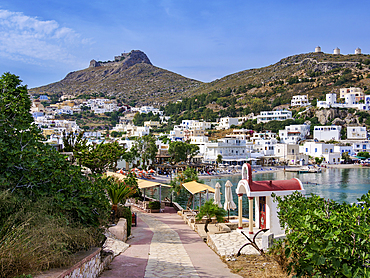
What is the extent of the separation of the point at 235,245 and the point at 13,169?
6240mm

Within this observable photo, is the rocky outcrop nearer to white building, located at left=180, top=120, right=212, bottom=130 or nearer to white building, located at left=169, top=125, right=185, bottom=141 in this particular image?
white building, located at left=180, top=120, right=212, bottom=130

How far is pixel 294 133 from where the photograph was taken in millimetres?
85500

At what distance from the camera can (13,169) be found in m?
5.78

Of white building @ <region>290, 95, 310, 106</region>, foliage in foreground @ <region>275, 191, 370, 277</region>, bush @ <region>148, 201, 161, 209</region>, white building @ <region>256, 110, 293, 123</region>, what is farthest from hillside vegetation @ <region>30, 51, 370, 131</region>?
foliage in foreground @ <region>275, 191, 370, 277</region>

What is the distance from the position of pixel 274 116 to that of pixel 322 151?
1087 inches

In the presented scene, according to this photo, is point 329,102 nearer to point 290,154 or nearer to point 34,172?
point 290,154

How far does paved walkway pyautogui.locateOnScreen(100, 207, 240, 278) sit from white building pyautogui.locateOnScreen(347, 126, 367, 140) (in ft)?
276

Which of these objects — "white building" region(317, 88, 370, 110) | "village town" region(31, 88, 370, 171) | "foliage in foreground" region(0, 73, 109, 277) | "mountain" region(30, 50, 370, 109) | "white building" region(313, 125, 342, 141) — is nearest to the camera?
"foliage in foreground" region(0, 73, 109, 277)

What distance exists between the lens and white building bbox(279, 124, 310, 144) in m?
83.2

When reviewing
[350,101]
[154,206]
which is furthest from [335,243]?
[350,101]

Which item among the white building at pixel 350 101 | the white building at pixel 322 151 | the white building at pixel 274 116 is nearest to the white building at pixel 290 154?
the white building at pixel 322 151

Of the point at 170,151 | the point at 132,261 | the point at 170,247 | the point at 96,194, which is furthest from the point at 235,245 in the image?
the point at 170,151

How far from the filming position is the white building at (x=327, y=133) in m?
83.5

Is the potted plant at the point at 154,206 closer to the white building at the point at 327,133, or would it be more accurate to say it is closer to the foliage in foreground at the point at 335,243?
the foliage in foreground at the point at 335,243
